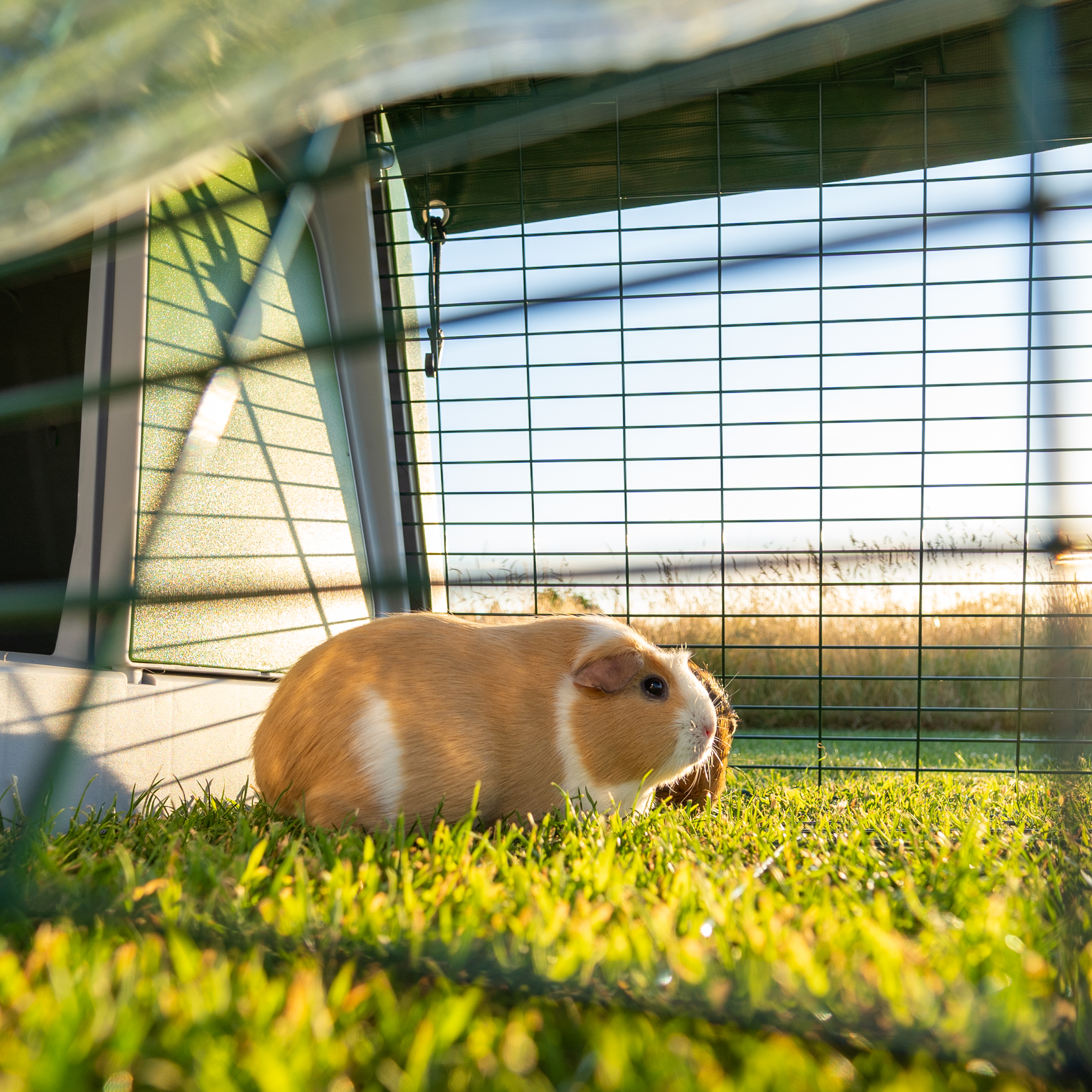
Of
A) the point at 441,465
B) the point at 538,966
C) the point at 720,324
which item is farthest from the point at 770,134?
the point at 538,966

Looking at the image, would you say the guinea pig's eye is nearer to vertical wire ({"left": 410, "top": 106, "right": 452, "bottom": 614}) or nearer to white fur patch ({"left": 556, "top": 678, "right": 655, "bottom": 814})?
white fur patch ({"left": 556, "top": 678, "right": 655, "bottom": 814})

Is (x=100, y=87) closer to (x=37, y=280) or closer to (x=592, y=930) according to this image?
(x=592, y=930)

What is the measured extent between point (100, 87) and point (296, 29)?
25 cm

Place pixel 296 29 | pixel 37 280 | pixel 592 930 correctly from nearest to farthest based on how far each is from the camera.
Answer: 1. pixel 296 29
2. pixel 592 930
3. pixel 37 280

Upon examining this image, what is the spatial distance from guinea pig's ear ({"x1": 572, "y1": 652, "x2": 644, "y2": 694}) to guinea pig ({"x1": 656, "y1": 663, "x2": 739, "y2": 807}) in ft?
0.97

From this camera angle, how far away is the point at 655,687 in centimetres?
179

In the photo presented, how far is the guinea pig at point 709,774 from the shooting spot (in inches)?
76.9

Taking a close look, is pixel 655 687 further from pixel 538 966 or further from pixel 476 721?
pixel 538 966

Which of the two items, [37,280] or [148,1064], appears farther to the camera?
[37,280]

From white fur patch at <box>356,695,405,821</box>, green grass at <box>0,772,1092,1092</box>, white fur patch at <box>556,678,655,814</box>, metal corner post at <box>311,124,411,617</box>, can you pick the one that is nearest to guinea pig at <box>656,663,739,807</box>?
white fur patch at <box>556,678,655,814</box>

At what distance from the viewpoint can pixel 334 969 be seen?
850 mm

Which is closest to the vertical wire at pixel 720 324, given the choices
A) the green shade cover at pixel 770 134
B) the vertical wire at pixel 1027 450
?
the green shade cover at pixel 770 134

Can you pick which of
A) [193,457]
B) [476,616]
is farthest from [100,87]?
[476,616]

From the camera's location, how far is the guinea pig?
1.95 metres
